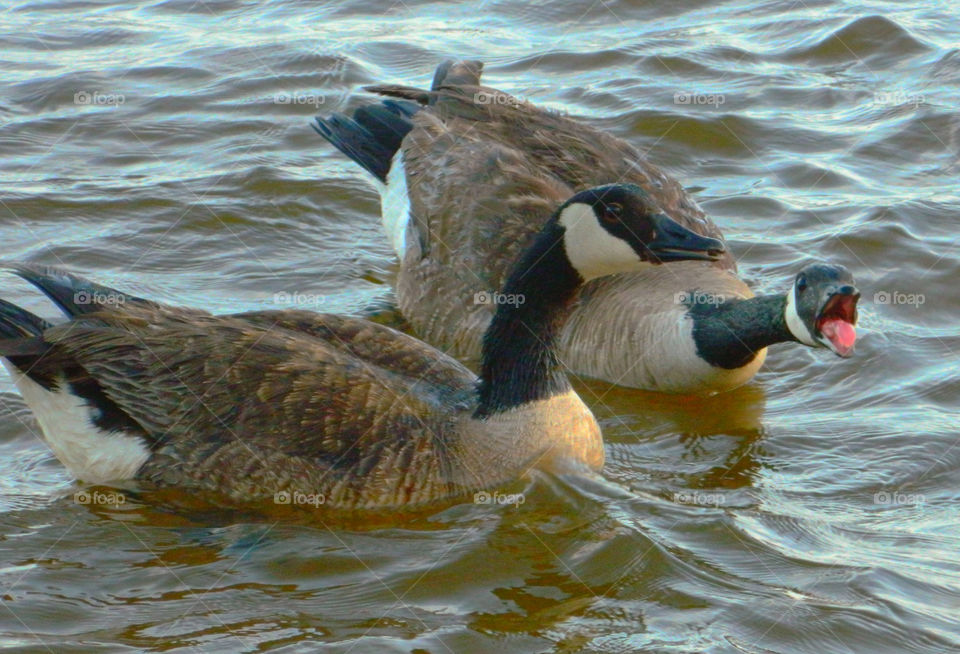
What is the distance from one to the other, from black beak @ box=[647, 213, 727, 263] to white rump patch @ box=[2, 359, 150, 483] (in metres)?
2.95

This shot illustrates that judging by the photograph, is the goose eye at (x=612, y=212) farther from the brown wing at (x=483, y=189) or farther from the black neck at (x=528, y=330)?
the brown wing at (x=483, y=189)

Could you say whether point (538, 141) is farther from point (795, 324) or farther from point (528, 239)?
point (795, 324)

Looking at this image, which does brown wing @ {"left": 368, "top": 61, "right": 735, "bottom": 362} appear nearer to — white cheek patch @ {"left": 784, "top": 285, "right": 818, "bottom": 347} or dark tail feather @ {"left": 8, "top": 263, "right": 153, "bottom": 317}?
white cheek patch @ {"left": 784, "top": 285, "right": 818, "bottom": 347}

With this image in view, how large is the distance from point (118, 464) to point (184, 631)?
1.54 m

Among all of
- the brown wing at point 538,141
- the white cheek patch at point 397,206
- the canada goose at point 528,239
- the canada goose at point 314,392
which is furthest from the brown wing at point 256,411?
the white cheek patch at point 397,206

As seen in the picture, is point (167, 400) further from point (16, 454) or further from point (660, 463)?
point (660, 463)

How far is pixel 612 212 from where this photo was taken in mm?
7691

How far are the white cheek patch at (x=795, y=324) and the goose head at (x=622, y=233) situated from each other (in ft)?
3.40

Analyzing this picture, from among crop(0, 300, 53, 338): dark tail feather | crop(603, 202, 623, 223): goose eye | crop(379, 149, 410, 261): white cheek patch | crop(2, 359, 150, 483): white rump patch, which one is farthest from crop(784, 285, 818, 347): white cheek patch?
crop(0, 300, 53, 338): dark tail feather

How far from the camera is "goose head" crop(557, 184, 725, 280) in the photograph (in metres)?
7.69

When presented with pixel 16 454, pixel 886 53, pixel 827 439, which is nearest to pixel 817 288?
pixel 827 439

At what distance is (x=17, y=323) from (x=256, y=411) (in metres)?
1.35

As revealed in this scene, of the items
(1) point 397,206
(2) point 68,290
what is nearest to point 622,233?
(2) point 68,290

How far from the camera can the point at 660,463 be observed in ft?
27.7
